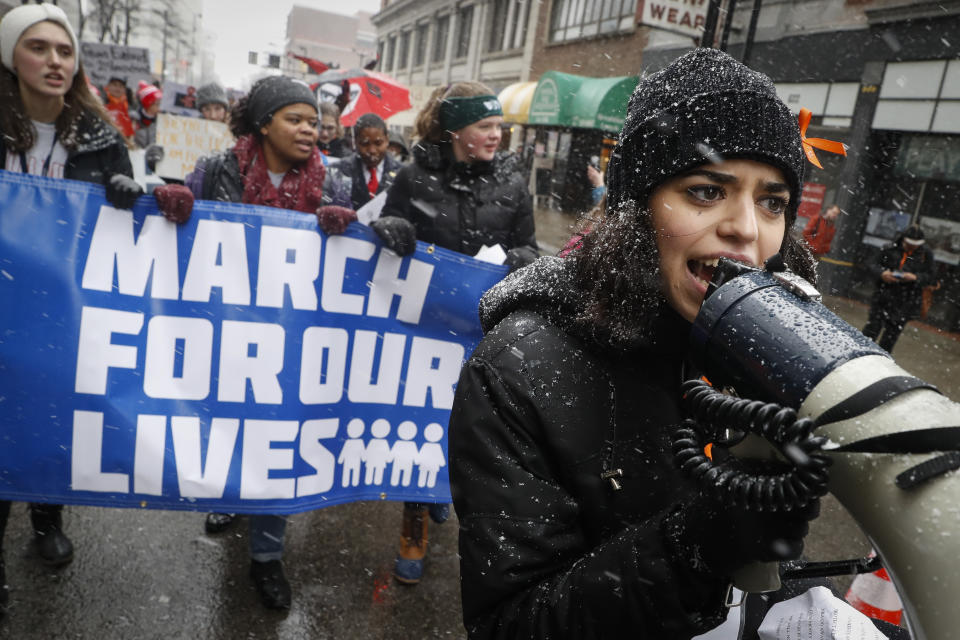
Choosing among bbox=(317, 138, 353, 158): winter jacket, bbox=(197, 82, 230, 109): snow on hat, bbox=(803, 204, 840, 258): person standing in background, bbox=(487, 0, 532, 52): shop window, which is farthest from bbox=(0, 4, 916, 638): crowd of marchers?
bbox=(487, 0, 532, 52): shop window

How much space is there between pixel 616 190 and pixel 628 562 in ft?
2.42

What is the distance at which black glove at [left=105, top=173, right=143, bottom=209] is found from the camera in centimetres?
246

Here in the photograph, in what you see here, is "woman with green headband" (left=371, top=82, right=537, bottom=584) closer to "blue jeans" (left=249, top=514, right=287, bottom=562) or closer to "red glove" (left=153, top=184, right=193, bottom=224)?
"blue jeans" (left=249, top=514, right=287, bottom=562)

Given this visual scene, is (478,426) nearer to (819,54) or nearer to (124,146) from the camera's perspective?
(124,146)

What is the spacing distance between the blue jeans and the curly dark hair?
2035 mm

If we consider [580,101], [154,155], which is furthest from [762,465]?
[580,101]

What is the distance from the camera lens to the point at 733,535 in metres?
0.81

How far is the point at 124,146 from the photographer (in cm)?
305

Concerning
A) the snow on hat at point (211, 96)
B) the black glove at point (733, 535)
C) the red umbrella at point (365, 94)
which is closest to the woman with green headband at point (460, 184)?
the black glove at point (733, 535)

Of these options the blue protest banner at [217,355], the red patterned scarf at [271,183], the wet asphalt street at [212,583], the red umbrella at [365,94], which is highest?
the red umbrella at [365,94]

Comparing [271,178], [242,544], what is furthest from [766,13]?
[242,544]

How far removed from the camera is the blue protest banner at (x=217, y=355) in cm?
241

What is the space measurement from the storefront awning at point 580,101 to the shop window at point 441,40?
648 inches

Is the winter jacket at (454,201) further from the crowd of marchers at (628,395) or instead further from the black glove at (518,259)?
the crowd of marchers at (628,395)
